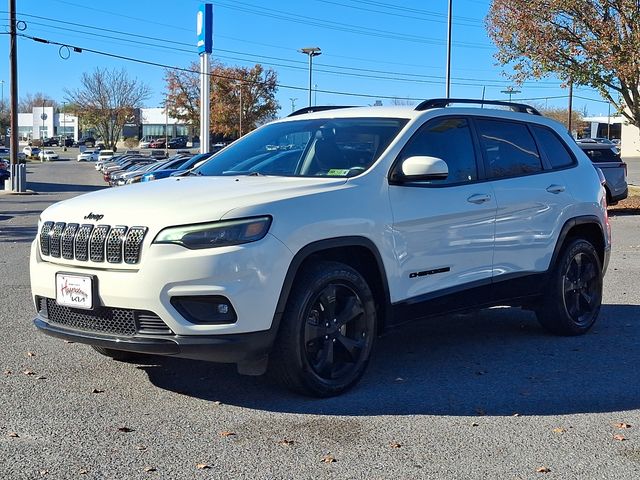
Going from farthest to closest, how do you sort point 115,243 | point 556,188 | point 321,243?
point 556,188, point 321,243, point 115,243

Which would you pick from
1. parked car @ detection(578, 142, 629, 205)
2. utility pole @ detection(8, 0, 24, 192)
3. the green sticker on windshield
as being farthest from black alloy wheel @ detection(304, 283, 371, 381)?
utility pole @ detection(8, 0, 24, 192)

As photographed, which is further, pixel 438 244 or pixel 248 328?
pixel 438 244

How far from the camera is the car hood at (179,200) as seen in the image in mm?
4656

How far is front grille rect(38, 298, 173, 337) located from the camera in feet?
15.3

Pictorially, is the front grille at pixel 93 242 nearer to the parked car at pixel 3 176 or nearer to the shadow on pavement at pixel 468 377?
the shadow on pavement at pixel 468 377

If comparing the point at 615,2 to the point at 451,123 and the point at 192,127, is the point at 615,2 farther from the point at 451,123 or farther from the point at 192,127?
the point at 192,127

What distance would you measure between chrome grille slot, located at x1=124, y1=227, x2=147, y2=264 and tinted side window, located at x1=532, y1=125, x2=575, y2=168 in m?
3.77

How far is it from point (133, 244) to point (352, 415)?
5.24 feet

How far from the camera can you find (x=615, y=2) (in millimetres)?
21266

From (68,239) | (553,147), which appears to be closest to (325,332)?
(68,239)

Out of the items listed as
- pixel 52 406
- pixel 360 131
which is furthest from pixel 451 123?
pixel 52 406

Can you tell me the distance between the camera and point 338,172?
5.52 meters

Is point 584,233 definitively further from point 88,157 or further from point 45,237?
point 88,157

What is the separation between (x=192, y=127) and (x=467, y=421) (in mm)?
93693
